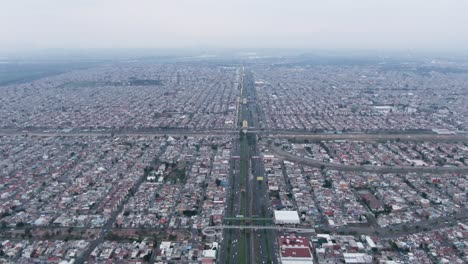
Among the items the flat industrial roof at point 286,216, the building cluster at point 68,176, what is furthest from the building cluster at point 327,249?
the building cluster at point 68,176

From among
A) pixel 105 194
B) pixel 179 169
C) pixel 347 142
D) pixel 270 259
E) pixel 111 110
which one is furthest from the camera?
pixel 111 110

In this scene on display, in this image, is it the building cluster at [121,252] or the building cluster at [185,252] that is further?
the building cluster at [121,252]

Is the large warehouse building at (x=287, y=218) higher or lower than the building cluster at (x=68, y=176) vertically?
lower

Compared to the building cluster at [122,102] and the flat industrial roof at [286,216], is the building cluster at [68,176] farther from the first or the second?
the flat industrial roof at [286,216]

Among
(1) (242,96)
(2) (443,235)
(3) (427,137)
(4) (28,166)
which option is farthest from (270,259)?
(1) (242,96)

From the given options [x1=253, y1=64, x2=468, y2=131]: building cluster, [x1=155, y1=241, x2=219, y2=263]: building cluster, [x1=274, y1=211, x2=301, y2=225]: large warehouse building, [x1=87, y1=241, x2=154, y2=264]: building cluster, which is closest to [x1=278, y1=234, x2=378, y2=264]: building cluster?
[x1=274, y1=211, x2=301, y2=225]: large warehouse building

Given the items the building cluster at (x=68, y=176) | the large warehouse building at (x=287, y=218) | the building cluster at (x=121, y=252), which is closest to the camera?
the building cluster at (x=121, y=252)

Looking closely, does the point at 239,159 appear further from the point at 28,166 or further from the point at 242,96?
the point at 242,96

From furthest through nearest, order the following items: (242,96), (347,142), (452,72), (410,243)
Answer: (452,72) → (242,96) → (347,142) → (410,243)
